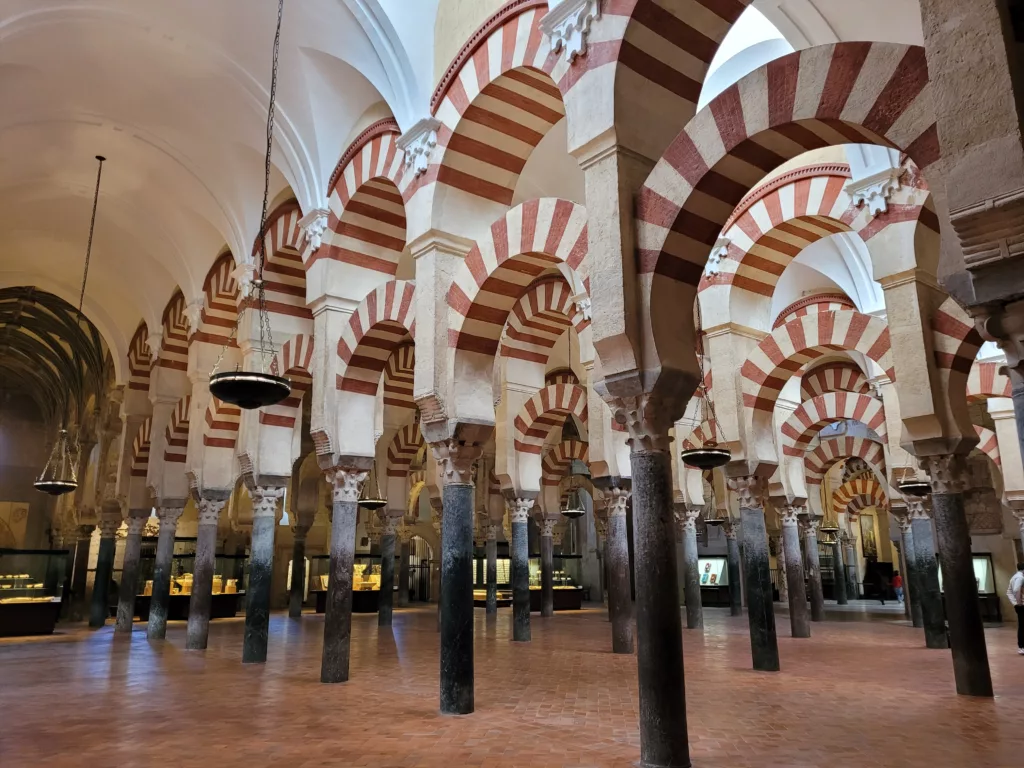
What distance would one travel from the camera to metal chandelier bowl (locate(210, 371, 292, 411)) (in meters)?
5.55

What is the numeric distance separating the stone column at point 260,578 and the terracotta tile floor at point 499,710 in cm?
30

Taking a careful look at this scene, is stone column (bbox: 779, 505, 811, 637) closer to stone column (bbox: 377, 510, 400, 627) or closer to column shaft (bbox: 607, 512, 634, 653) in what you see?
column shaft (bbox: 607, 512, 634, 653)

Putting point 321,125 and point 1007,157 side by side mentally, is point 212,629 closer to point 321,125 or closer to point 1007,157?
point 321,125

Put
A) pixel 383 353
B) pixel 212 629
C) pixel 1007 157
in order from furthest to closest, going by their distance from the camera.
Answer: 1. pixel 212 629
2. pixel 383 353
3. pixel 1007 157

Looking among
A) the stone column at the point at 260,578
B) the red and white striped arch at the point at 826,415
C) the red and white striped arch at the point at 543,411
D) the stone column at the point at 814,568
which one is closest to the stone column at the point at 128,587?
the stone column at the point at 260,578

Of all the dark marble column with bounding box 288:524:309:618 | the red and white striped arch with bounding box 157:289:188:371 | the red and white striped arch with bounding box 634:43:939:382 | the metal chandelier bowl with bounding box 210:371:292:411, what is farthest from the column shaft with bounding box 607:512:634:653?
the dark marble column with bounding box 288:524:309:618

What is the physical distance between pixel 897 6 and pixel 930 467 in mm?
3649

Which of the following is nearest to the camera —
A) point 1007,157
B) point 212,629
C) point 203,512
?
point 1007,157

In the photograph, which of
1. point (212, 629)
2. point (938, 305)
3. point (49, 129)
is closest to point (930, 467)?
point (938, 305)

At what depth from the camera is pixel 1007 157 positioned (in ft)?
6.91

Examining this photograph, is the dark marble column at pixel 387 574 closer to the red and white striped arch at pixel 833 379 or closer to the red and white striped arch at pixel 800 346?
the red and white striped arch at pixel 800 346

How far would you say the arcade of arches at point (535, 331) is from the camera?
375 centimetres

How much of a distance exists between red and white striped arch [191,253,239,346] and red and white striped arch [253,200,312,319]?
1519 millimetres

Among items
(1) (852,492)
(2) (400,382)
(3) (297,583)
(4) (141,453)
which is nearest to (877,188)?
(2) (400,382)
